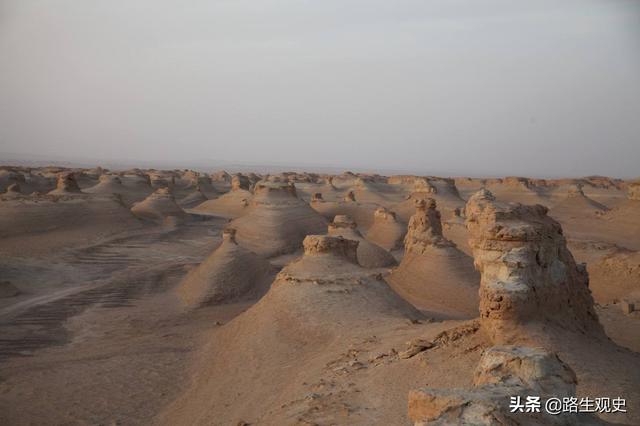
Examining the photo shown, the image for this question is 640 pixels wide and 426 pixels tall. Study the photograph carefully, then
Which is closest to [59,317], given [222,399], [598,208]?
[222,399]

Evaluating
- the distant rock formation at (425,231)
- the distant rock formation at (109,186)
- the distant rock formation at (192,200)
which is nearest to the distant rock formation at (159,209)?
the distant rock formation at (109,186)

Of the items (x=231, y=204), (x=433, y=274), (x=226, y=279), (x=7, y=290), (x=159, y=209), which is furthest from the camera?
(x=231, y=204)

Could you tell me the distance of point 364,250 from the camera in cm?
1792

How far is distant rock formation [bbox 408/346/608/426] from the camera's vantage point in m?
3.51

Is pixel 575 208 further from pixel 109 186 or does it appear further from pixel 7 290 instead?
pixel 109 186

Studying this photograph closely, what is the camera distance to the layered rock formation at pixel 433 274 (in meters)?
13.4

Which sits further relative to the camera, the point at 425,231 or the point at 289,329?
the point at 425,231

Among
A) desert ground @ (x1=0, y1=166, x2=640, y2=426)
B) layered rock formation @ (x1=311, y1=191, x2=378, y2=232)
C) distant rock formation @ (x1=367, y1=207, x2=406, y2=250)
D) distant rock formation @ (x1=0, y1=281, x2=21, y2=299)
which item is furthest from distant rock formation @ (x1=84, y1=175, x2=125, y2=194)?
distant rock formation @ (x1=0, y1=281, x2=21, y2=299)

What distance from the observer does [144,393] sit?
8758mm

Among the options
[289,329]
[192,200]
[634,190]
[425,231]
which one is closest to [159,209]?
[192,200]

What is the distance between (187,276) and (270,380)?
945cm

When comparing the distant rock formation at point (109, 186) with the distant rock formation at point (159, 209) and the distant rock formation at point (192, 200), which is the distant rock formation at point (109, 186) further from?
the distant rock formation at point (159, 209)

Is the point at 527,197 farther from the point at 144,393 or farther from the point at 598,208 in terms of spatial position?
the point at 144,393

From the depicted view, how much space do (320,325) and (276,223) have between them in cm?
1359
